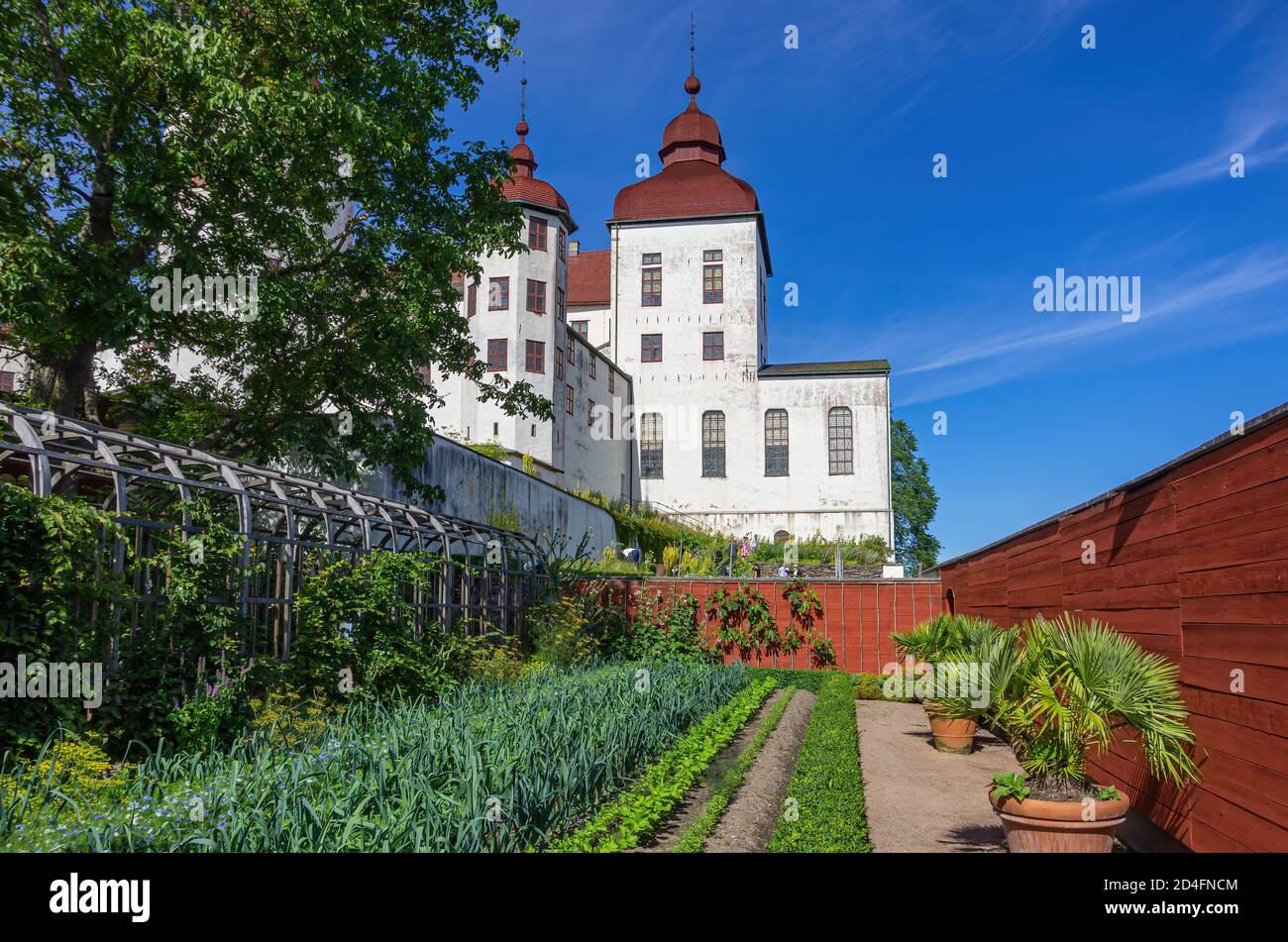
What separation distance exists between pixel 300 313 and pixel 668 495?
33.4m

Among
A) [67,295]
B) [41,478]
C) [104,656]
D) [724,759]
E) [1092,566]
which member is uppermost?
[67,295]

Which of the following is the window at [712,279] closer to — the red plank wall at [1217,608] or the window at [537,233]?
the window at [537,233]

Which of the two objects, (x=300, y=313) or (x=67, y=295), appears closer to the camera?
(x=67, y=295)

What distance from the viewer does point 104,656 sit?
272 inches

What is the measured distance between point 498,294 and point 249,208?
24123 millimetres

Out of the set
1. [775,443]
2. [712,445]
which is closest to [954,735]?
[775,443]

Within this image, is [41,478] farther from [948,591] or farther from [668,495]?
[668,495]

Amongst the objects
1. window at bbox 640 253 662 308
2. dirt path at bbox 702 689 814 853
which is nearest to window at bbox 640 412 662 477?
window at bbox 640 253 662 308

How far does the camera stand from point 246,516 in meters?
8.50

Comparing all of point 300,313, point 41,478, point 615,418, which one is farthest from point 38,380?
point 615,418

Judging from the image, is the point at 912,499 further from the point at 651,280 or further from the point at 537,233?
the point at 537,233

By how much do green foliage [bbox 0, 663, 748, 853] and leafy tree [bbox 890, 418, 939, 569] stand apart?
49.5 m

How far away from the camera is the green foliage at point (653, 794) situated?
552 cm
